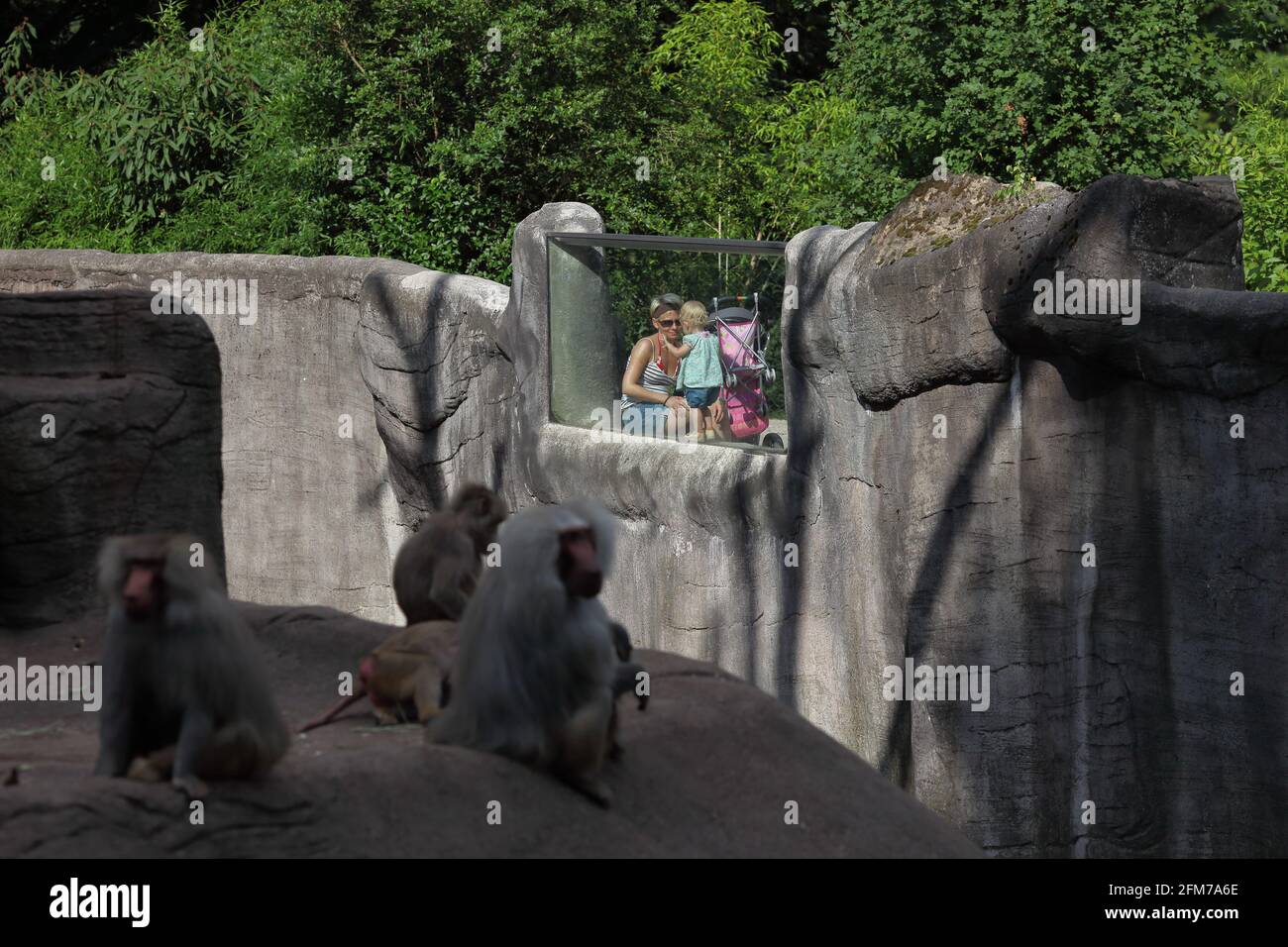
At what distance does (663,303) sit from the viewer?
9.48 metres

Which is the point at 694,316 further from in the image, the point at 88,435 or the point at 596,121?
the point at 596,121

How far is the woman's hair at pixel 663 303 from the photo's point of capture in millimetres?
9352

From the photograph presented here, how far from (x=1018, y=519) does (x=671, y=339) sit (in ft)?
8.61

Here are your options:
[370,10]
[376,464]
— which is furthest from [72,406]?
[370,10]

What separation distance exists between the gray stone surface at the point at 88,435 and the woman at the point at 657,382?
292cm

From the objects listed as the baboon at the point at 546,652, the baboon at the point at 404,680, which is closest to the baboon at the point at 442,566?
the baboon at the point at 404,680

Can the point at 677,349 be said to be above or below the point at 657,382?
above

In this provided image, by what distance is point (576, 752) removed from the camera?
4633 millimetres

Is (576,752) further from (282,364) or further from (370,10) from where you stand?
(370,10)

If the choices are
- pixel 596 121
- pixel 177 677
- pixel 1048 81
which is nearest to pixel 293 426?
pixel 596 121

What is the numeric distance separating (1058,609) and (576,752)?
3.31m

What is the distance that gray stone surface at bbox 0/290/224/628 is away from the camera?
6.83 metres
